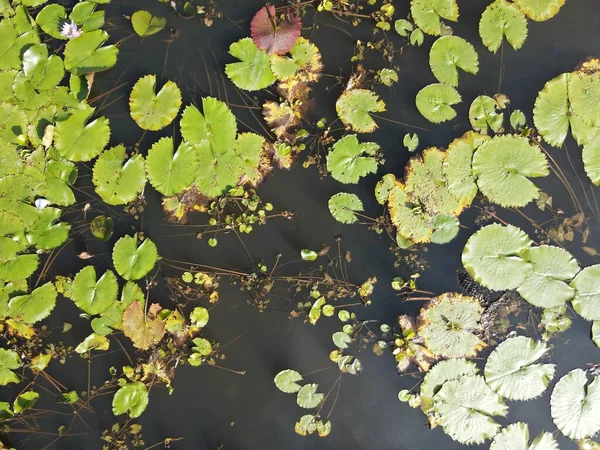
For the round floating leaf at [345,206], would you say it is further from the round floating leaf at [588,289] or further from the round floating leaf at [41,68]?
the round floating leaf at [41,68]

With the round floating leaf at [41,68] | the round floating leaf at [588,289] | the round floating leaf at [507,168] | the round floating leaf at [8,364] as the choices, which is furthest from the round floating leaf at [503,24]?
the round floating leaf at [8,364]

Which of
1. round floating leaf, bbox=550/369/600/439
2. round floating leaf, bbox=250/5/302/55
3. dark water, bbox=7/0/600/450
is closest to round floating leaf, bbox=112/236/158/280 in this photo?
dark water, bbox=7/0/600/450

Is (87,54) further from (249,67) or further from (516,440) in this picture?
(516,440)

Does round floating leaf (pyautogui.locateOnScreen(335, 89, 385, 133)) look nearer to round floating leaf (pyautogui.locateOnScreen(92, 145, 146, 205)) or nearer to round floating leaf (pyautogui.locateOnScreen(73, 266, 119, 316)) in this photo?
round floating leaf (pyautogui.locateOnScreen(92, 145, 146, 205))

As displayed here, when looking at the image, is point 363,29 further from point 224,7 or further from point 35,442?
point 35,442

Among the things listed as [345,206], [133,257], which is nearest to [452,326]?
[345,206]

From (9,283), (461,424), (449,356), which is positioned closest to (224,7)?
(9,283)
